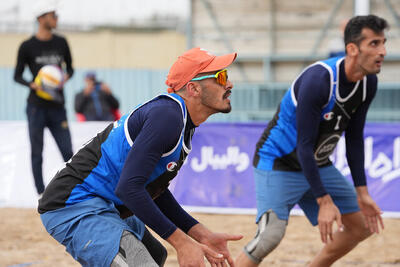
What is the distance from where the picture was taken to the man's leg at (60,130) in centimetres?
762

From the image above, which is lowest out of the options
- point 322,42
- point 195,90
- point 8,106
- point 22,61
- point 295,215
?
point 8,106

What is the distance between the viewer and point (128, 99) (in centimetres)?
1900

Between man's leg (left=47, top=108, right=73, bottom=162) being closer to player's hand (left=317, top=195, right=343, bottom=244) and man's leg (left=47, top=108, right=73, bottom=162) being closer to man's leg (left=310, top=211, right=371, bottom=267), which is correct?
man's leg (left=310, top=211, right=371, bottom=267)

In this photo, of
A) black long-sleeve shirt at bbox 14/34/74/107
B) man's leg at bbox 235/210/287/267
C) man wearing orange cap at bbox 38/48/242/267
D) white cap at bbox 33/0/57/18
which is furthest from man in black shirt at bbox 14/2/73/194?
man wearing orange cap at bbox 38/48/242/267

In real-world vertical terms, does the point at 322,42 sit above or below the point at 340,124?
below

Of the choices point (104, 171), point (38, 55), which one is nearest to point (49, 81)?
point (38, 55)

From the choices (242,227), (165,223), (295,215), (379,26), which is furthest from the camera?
(295,215)

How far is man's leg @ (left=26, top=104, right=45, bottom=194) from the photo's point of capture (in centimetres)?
756

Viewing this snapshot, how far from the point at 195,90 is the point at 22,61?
482 cm

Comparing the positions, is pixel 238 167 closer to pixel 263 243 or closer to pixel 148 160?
pixel 263 243

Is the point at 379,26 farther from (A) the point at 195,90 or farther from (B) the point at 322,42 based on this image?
Result: (B) the point at 322,42

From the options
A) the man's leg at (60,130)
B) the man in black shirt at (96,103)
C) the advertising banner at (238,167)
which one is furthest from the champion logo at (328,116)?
the man in black shirt at (96,103)

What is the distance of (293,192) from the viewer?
14.7 feet

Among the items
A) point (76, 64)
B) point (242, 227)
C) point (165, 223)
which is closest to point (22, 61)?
point (242, 227)
